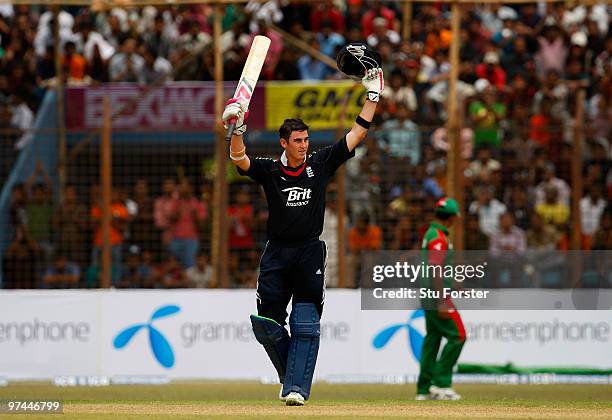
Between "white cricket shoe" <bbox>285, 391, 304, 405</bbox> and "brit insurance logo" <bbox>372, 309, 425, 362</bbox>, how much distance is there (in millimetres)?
6205

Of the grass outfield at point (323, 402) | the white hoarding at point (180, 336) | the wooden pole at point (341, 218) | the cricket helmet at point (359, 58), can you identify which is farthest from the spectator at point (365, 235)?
the cricket helmet at point (359, 58)

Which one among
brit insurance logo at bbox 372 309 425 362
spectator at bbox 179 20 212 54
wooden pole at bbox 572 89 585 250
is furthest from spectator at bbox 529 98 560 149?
spectator at bbox 179 20 212 54

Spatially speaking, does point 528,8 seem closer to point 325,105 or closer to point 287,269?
point 325,105

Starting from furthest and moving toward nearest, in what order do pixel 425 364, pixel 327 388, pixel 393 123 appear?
1. pixel 393 123
2. pixel 327 388
3. pixel 425 364

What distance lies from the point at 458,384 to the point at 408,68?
19.6 ft

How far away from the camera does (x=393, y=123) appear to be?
20422 millimetres

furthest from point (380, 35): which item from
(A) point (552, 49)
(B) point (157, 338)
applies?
(B) point (157, 338)

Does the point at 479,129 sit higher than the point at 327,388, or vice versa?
the point at 479,129

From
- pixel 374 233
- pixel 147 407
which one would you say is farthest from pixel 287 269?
pixel 374 233

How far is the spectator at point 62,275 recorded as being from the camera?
1911 cm

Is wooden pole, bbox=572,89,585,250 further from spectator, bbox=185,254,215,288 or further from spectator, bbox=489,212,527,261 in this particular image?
spectator, bbox=185,254,215,288

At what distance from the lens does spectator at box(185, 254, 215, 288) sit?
1917cm

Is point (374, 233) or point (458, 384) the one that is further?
point (374, 233)

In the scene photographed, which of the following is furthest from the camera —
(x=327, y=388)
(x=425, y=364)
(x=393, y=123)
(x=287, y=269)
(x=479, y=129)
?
(x=393, y=123)
